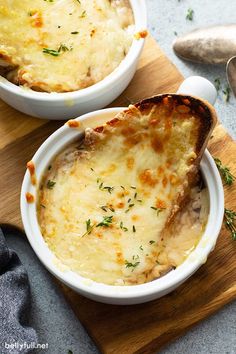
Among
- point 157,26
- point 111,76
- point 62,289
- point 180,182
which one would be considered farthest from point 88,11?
point 62,289

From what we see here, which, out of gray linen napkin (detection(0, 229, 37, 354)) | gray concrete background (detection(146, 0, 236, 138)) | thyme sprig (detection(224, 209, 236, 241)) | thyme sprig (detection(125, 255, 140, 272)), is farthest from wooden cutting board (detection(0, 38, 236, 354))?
gray concrete background (detection(146, 0, 236, 138))

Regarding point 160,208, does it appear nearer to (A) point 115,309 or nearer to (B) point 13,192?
Answer: (A) point 115,309

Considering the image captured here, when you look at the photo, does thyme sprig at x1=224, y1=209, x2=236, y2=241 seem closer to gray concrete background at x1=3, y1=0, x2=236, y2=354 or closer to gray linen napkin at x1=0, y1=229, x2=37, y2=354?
gray concrete background at x1=3, y1=0, x2=236, y2=354

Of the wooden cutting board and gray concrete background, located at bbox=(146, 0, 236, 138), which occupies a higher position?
gray concrete background, located at bbox=(146, 0, 236, 138)

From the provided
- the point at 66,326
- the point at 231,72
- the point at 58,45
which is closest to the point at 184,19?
the point at 231,72

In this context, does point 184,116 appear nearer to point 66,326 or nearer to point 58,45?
point 58,45

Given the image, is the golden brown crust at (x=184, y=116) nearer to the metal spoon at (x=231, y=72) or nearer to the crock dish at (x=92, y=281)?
the crock dish at (x=92, y=281)

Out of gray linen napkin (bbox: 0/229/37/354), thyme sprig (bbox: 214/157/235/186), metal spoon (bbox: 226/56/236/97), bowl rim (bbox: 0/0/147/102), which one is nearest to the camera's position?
gray linen napkin (bbox: 0/229/37/354)
